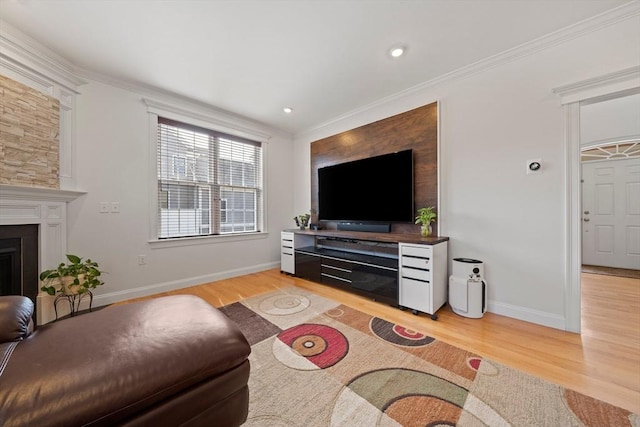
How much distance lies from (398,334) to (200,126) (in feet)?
11.6

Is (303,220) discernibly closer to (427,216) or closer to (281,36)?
(427,216)

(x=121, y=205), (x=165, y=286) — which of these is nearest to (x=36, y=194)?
(x=121, y=205)

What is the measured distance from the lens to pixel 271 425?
45.4 inches

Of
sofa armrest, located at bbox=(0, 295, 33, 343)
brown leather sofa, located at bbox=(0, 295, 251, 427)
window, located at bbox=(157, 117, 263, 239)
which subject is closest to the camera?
brown leather sofa, located at bbox=(0, 295, 251, 427)

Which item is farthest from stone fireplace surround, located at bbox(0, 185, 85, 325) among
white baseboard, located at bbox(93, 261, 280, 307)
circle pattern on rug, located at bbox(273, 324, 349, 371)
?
circle pattern on rug, located at bbox(273, 324, 349, 371)

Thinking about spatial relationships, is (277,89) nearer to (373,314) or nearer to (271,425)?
(373,314)

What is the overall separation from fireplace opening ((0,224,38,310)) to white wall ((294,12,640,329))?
13.0ft

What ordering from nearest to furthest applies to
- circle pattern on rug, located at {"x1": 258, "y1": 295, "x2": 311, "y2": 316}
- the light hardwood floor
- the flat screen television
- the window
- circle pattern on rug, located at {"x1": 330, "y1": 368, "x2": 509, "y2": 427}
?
circle pattern on rug, located at {"x1": 330, "y1": 368, "x2": 509, "y2": 427} → the light hardwood floor → circle pattern on rug, located at {"x1": 258, "y1": 295, "x2": 311, "y2": 316} → the flat screen television → the window

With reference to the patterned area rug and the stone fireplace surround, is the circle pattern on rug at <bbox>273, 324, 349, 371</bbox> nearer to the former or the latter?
the patterned area rug

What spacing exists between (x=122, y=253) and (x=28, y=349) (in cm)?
222

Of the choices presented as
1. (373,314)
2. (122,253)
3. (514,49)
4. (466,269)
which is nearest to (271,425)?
(373,314)

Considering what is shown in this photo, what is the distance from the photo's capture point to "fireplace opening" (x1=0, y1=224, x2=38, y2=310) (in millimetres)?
1936

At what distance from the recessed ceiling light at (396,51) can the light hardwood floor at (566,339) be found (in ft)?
8.31

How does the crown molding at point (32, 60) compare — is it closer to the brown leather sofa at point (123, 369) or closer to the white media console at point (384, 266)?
the brown leather sofa at point (123, 369)
